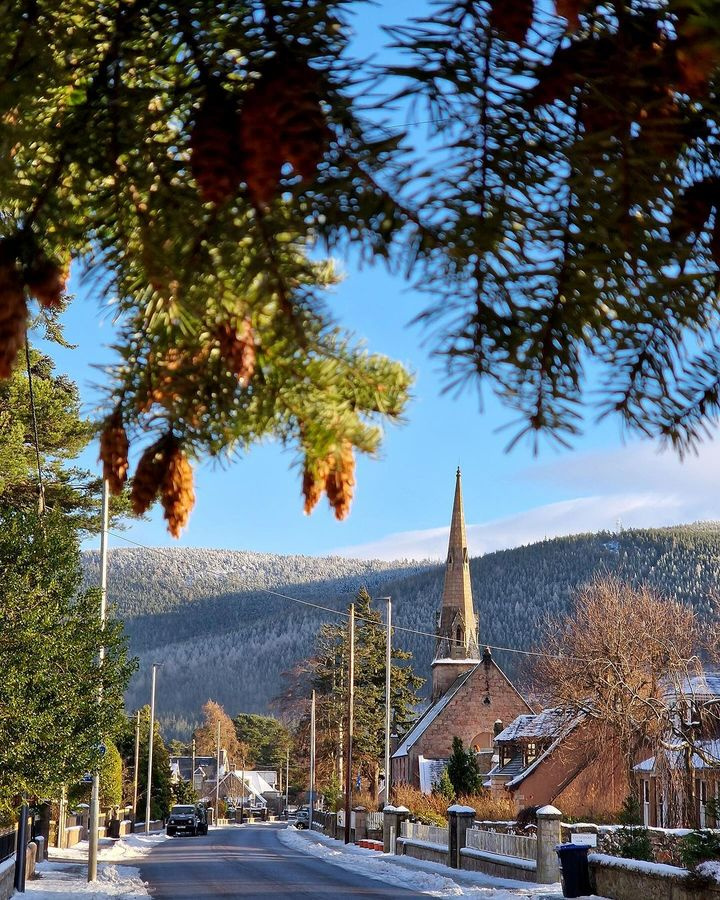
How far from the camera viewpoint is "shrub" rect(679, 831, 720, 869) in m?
16.0

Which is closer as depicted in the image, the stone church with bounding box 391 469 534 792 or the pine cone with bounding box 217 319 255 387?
the pine cone with bounding box 217 319 255 387

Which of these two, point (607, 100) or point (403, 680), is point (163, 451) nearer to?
point (607, 100)

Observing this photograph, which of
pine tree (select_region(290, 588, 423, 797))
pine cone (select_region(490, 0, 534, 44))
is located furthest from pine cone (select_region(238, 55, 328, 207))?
pine tree (select_region(290, 588, 423, 797))

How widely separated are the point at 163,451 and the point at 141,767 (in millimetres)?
77665

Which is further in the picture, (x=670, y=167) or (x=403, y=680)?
(x=403, y=680)

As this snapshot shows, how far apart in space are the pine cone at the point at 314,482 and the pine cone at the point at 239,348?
0.62 ft

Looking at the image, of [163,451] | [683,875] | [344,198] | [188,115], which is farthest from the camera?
[683,875]

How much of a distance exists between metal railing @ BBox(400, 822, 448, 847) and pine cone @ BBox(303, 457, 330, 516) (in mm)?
31732

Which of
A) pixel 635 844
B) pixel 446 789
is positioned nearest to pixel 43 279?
pixel 635 844

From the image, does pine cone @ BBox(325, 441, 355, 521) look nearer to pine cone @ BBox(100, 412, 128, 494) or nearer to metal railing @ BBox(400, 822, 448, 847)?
pine cone @ BBox(100, 412, 128, 494)

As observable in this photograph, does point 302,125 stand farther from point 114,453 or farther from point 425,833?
point 425,833

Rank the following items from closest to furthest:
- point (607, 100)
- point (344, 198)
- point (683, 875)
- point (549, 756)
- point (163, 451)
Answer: point (607, 100), point (344, 198), point (163, 451), point (683, 875), point (549, 756)

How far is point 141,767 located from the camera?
75.2m

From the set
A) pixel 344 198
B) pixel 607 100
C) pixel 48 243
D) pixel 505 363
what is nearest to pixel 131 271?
pixel 48 243
